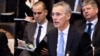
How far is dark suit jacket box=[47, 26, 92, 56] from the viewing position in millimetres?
2979

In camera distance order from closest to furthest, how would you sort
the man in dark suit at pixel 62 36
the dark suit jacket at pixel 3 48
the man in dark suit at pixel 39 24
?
the dark suit jacket at pixel 3 48, the man in dark suit at pixel 62 36, the man in dark suit at pixel 39 24

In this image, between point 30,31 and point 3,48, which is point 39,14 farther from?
point 3,48

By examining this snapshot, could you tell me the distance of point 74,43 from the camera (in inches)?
121

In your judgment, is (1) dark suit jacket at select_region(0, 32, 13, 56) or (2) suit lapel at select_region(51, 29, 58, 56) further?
(2) suit lapel at select_region(51, 29, 58, 56)

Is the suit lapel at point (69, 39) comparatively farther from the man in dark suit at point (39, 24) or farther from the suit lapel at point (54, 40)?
the man in dark suit at point (39, 24)

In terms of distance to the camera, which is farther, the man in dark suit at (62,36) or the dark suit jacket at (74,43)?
the man in dark suit at (62,36)

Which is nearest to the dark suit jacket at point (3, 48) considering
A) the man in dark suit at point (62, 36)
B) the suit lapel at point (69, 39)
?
the man in dark suit at point (62, 36)

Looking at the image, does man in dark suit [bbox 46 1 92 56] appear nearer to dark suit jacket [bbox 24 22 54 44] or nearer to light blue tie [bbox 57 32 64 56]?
light blue tie [bbox 57 32 64 56]

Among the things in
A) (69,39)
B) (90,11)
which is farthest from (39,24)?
(69,39)

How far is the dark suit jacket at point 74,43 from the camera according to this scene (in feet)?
9.77

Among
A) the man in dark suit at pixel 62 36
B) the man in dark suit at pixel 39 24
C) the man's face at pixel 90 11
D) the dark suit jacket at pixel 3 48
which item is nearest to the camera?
the dark suit jacket at pixel 3 48

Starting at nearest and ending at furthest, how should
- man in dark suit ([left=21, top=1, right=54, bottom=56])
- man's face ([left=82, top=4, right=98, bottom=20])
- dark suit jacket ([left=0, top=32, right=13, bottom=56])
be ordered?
dark suit jacket ([left=0, top=32, right=13, bottom=56]), man's face ([left=82, top=4, right=98, bottom=20]), man in dark suit ([left=21, top=1, right=54, bottom=56])

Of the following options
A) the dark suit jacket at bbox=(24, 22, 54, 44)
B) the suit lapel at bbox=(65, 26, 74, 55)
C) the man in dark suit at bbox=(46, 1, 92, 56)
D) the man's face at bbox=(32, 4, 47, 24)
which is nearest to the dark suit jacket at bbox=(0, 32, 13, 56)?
the man in dark suit at bbox=(46, 1, 92, 56)

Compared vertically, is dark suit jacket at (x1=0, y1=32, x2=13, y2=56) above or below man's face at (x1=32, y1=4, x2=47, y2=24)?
below
